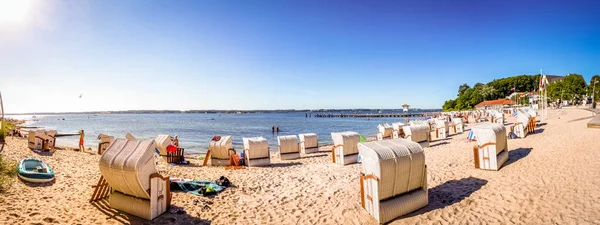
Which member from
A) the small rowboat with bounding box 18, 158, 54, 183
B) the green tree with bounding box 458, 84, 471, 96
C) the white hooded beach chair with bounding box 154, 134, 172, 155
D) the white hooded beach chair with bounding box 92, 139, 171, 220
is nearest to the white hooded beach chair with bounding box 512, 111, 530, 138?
the white hooded beach chair with bounding box 92, 139, 171, 220

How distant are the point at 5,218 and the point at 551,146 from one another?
61.6ft

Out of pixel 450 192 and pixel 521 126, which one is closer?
pixel 450 192

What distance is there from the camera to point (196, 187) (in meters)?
8.49

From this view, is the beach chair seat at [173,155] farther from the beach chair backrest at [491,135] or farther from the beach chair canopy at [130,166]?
the beach chair backrest at [491,135]

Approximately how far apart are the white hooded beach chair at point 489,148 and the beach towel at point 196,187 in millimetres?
9226

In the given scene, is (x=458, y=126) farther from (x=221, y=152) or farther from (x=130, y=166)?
(x=130, y=166)

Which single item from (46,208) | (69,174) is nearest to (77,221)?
(46,208)

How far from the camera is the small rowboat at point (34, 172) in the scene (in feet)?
26.1

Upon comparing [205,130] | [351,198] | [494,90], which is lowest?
[205,130]

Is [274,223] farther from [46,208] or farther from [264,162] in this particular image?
[264,162]

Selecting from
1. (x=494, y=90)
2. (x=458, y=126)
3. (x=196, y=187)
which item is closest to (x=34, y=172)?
(x=196, y=187)

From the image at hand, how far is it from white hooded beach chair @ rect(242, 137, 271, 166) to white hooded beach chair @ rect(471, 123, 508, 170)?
924 centimetres

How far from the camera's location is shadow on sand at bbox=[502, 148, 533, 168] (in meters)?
10.0

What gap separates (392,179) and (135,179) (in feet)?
18.5
